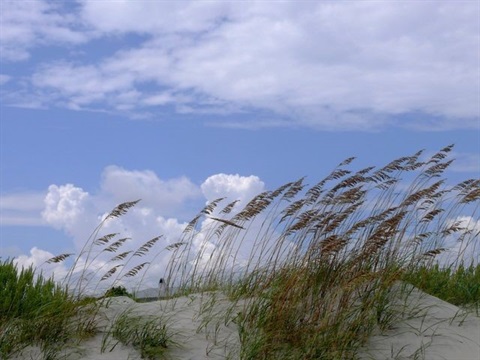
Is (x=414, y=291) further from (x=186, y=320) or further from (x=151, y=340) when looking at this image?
(x=151, y=340)

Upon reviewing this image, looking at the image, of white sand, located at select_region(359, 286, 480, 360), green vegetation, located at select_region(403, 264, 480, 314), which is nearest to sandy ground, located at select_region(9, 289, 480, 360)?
white sand, located at select_region(359, 286, 480, 360)

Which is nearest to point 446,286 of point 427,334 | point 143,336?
point 427,334

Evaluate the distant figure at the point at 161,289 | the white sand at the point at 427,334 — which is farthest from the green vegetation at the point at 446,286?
the distant figure at the point at 161,289

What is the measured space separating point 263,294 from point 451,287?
10.6 feet

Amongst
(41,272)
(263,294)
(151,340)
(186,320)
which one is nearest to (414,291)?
(263,294)

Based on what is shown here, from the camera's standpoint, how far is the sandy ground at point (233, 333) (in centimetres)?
679

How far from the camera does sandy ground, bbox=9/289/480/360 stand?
6789 millimetres

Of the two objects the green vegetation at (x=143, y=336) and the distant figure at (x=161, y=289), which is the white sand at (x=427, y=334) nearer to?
the green vegetation at (x=143, y=336)

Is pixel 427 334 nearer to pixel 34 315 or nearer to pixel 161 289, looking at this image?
pixel 161 289

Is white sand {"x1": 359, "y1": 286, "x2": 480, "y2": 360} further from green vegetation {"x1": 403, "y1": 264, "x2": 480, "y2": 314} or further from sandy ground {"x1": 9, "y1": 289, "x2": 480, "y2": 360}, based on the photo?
green vegetation {"x1": 403, "y1": 264, "x2": 480, "y2": 314}

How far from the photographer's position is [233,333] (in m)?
7.17

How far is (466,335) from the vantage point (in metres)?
8.15

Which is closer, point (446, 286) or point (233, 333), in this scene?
point (233, 333)

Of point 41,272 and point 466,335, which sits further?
point 466,335
